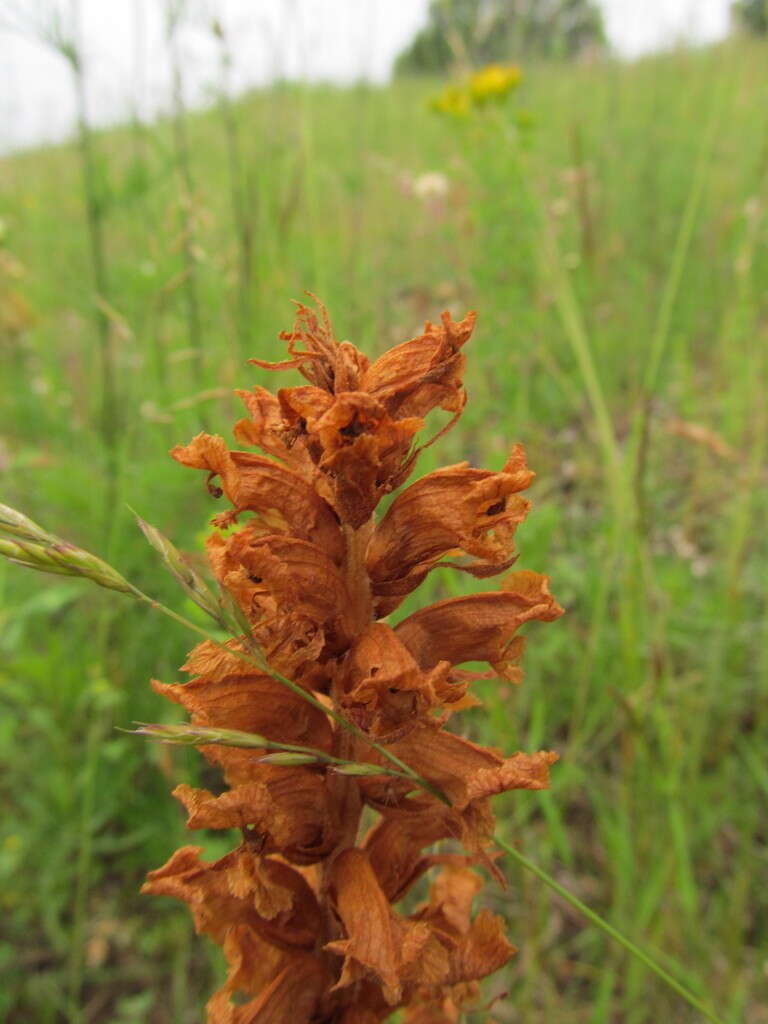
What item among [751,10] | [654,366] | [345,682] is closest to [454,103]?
[751,10]

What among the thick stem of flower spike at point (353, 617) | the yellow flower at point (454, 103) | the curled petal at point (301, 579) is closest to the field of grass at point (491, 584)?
the yellow flower at point (454, 103)

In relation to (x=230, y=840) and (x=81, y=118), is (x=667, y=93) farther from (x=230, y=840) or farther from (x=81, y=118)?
(x=230, y=840)

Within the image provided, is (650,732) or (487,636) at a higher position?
(487,636)

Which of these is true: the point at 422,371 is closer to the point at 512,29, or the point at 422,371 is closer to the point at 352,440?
the point at 352,440

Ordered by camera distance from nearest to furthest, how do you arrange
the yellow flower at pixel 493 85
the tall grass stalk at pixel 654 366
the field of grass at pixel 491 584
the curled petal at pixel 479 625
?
the curled petal at pixel 479 625 < the tall grass stalk at pixel 654 366 < the field of grass at pixel 491 584 < the yellow flower at pixel 493 85

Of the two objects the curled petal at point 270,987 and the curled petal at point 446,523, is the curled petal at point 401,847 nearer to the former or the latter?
the curled petal at point 270,987

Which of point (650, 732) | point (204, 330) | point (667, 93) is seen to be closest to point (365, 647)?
point (650, 732)

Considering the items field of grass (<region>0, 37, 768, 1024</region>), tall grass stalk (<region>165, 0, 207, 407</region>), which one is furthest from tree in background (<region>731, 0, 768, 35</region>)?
tall grass stalk (<region>165, 0, 207, 407</region>)
